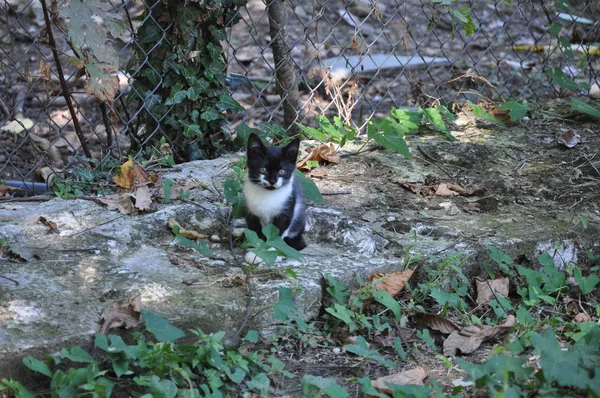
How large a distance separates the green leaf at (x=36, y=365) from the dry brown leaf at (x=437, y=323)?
158 cm

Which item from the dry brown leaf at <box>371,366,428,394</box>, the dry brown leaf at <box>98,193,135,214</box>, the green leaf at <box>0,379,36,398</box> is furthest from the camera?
the dry brown leaf at <box>98,193,135,214</box>

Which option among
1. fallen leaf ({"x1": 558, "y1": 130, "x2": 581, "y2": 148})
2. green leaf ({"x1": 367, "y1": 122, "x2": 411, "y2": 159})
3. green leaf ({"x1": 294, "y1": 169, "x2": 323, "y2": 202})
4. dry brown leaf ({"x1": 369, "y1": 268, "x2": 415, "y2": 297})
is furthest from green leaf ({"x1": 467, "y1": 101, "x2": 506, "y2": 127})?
dry brown leaf ({"x1": 369, "y1": 268, "x2": 415, "y2": 297})

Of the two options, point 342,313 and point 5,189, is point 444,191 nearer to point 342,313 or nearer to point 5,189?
point 342,313

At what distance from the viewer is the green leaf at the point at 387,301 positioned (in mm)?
3314

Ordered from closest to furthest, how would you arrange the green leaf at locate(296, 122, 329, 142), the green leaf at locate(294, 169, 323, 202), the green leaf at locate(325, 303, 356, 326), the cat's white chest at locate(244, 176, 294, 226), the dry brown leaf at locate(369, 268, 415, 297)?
1. the green leaf at locate(325, 303, 356, 326)
2. the dry brown leaf at locate(369, 268, 415, 297)
3. the cat's white chest at locate(244, 176, 294, 226)
4. the green leaf at locate(294, 169, 323, 202)
5. the green leaf at locate(296, 122, 329, 142)

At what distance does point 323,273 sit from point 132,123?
1.89m

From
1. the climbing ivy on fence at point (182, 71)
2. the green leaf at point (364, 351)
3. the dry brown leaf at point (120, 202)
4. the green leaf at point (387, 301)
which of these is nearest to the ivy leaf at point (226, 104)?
the climbing ivy on fence at point (182, 71)

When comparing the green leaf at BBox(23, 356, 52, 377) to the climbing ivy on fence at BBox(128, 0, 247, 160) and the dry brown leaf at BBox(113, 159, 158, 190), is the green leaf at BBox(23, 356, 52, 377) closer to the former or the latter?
the dry brown leaf at BBox(113, 159, 158, 190)

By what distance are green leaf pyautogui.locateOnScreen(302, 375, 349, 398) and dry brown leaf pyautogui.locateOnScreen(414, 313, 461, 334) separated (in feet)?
2.26

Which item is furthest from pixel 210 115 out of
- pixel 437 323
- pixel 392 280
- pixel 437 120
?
pixel 437 323

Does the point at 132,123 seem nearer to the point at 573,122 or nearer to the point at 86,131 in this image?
the point at 86,131

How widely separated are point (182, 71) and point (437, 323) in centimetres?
210

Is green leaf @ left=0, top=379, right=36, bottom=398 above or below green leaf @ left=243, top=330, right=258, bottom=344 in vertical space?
below

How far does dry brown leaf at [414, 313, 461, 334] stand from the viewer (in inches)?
134
